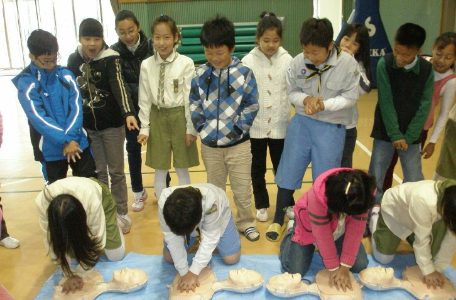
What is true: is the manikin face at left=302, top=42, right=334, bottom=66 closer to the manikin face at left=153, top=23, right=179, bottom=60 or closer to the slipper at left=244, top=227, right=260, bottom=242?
the manikin face at left=153, top=23, right=179, bottom=60

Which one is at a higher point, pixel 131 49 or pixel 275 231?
pixel 131 49

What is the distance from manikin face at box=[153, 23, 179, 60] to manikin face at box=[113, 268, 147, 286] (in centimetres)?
122

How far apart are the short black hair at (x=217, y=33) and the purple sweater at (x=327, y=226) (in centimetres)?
86

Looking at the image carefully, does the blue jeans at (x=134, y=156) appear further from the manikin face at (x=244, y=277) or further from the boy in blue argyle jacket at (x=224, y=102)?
the manikin face at (x=244, y=277)

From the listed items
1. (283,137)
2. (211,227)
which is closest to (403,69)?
(283,137)

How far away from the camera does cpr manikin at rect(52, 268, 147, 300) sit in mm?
1982

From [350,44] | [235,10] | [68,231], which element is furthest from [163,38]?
[235,10]

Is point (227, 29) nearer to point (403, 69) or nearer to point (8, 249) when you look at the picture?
point (403, 69)

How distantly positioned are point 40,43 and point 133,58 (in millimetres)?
614

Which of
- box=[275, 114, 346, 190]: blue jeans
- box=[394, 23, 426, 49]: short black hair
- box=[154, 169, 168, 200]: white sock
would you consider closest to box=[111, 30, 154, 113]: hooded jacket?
box=[154, 169, 168, 200]: white sock

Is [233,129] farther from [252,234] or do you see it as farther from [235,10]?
[235,10]

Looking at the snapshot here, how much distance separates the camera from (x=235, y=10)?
27.8ft

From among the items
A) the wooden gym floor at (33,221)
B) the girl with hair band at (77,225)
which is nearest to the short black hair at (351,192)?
the wooden gym floor at (33,221)

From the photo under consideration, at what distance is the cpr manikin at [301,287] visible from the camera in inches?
74.2
